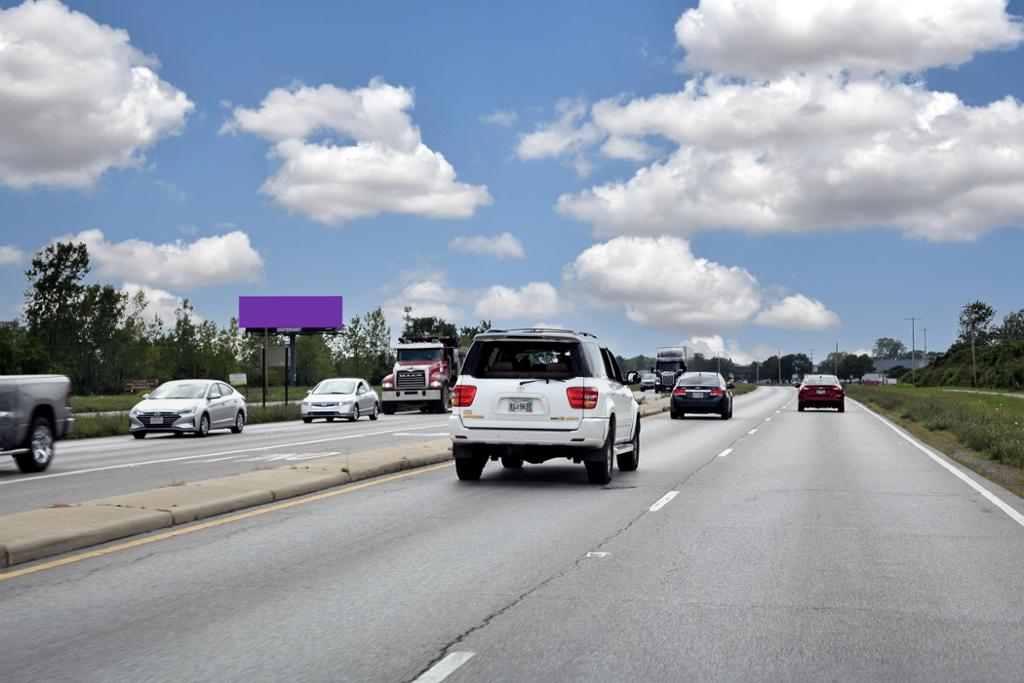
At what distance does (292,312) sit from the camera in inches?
3223

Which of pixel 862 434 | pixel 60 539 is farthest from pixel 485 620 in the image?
pixel 862 434

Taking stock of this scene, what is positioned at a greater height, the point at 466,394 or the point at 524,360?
the point at 524,360

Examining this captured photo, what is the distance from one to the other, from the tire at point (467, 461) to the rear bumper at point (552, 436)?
0.30 meters

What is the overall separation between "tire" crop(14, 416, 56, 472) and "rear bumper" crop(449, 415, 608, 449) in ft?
23.8

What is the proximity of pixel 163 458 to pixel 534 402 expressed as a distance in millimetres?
8734

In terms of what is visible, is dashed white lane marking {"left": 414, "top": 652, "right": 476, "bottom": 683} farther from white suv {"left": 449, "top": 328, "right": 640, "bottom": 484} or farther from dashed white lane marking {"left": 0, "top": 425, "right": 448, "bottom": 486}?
dashed white lane marking {"left": 0, "top": 425, "right": 448, "bottom": 486}

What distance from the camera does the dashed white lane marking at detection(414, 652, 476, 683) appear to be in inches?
211

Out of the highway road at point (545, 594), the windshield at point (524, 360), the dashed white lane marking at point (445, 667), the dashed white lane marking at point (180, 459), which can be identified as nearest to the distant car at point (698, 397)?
the dashed white lane marking at point (180, 459)

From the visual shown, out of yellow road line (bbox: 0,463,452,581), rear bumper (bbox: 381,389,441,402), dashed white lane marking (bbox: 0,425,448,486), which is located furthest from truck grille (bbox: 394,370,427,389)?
yellow road line (bbox: 0,463,452,581)

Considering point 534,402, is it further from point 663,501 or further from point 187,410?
point 187,410

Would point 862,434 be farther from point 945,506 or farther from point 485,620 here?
point 485,620

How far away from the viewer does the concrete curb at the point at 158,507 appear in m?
9.05

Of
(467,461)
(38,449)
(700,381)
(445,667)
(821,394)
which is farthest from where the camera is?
(821,394)

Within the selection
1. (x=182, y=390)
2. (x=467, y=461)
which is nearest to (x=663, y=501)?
(x=467, y=461)
